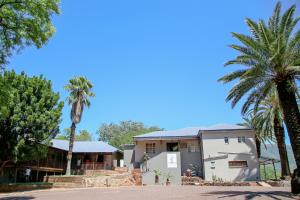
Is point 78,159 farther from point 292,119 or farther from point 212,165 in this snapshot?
point 292,119

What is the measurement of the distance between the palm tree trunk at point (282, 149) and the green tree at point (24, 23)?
25.0 meters

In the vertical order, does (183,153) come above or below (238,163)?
above

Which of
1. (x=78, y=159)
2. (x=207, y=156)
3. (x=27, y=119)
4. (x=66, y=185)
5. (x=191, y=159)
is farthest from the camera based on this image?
(x=78, y=159)

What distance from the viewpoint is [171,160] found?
35844 mm

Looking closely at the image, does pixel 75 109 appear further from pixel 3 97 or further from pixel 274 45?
pixel 274 45

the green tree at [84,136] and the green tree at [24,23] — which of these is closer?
the green tree at [24,23]

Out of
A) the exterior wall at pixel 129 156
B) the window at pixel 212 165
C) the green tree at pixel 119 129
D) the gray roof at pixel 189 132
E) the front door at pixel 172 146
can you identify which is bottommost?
the window at pixel 212 165

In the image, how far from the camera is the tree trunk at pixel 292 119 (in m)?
16.9

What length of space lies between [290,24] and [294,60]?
2474 mm

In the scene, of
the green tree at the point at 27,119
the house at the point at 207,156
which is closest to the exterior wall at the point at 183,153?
the house at the point at 207,156

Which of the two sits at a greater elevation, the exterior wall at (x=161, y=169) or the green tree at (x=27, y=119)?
the green tree at (x=27, y=119)

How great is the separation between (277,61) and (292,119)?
3708 millimetres

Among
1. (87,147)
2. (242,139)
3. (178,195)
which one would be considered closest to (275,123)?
(242,139)

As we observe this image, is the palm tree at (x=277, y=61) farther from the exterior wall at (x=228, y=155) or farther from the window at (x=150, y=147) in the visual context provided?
the window at (x=150, y=147)
